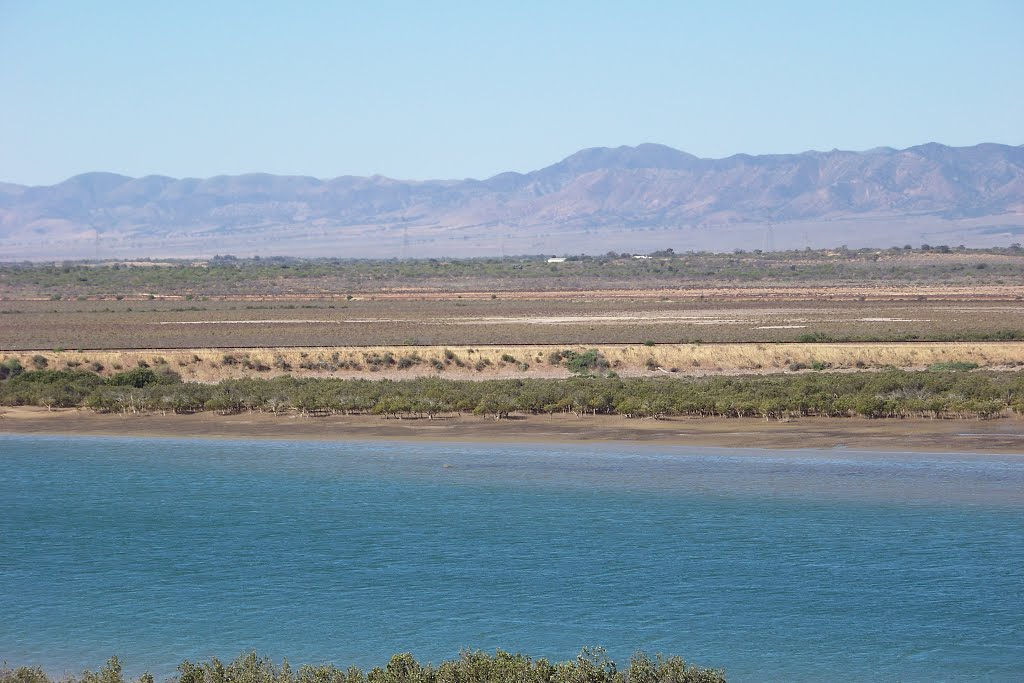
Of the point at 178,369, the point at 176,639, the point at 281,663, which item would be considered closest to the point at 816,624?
the point at 281,663

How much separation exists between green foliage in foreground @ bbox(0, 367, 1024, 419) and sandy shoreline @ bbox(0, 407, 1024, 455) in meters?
0.57

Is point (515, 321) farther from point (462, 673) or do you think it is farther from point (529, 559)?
point (462, 673)

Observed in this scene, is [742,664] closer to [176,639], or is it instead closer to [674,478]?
[176,639]

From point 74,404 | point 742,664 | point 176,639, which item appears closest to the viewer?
point 742,664

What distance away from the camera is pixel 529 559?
2073 centimetres

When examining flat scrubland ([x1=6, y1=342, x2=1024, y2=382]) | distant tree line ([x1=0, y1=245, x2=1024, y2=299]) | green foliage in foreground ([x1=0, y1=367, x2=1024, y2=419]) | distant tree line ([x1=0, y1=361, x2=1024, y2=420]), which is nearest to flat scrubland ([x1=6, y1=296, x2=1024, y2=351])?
flat scrubland ([x1=6, y1=342, x2=1024, y2=382])

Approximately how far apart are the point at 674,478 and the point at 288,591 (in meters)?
10.4

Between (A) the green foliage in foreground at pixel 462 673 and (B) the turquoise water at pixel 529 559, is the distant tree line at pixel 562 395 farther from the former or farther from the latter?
(A) the green foliage in foreground at pixel 462 673

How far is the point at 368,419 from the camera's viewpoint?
35844mm

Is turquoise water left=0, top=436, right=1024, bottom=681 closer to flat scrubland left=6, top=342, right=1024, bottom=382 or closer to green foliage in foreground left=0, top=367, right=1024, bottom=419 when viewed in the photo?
green foliage in foreground left=0, top=367, right=1024, bottom=419

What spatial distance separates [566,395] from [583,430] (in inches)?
112

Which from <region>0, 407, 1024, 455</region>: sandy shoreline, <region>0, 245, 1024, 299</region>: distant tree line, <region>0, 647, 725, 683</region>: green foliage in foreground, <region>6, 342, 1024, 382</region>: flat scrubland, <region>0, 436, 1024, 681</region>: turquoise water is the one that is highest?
<region>0, 245, 1024, 299</region>: distant tree line

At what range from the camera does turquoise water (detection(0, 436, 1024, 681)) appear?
16.7 meters

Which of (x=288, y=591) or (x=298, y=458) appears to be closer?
(x=288, y=591)
